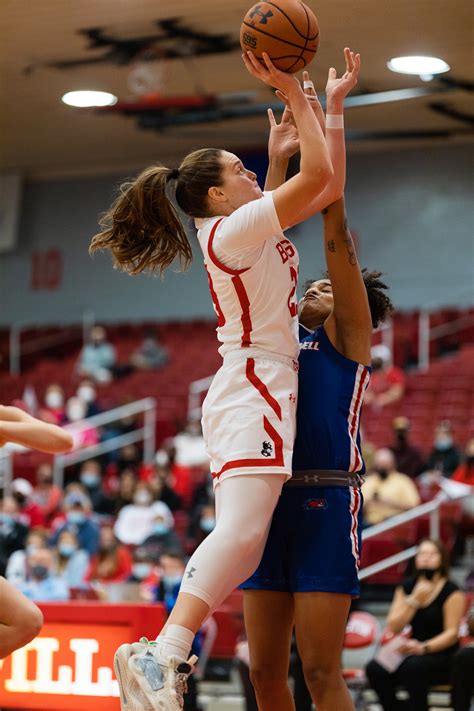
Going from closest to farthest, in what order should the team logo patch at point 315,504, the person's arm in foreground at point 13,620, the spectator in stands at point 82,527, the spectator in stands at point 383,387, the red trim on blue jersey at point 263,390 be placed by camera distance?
the red trim on blue jersey at point 263,390 → the team logo patch at point 315,504 → the person's arm in foreground at point 13,620 → the spectator in stands at point 82,527 → the spectator in stands at point 383,387

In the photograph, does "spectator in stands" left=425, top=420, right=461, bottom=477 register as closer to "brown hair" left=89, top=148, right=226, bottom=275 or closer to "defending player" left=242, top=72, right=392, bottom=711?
"defending player" left=242, top=72, right=392, bottom=711

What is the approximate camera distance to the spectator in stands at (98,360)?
18.0 m

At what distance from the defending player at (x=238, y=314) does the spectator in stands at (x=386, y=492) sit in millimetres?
6963

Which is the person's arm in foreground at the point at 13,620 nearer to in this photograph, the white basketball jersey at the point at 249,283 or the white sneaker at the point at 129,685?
the white sneaker at the point at 129,685

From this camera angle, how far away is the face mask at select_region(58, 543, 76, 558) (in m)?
11.6

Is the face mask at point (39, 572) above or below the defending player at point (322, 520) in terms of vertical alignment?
below

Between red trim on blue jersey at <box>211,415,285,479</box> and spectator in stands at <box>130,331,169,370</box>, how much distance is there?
14.4m

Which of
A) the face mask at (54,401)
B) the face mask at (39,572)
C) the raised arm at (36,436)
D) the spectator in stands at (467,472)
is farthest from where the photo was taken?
the face mask at (54,401)

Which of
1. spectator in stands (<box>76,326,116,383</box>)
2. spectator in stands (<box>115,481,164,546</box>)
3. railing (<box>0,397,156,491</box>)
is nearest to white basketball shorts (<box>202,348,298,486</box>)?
spectator in stands (<box>115,481,164,546</box>)

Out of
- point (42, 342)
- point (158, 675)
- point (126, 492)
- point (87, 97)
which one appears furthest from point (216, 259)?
point (42, 342)

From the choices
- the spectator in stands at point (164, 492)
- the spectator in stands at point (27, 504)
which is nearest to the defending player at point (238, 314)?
the spectator in stands at point (164, 492)

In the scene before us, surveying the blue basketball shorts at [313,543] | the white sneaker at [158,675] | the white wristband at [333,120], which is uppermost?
the white wristband at [333,120]

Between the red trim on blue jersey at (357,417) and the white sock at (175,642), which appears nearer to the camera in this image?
the white sock at (175,642)

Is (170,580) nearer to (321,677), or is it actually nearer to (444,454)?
(444,454)
